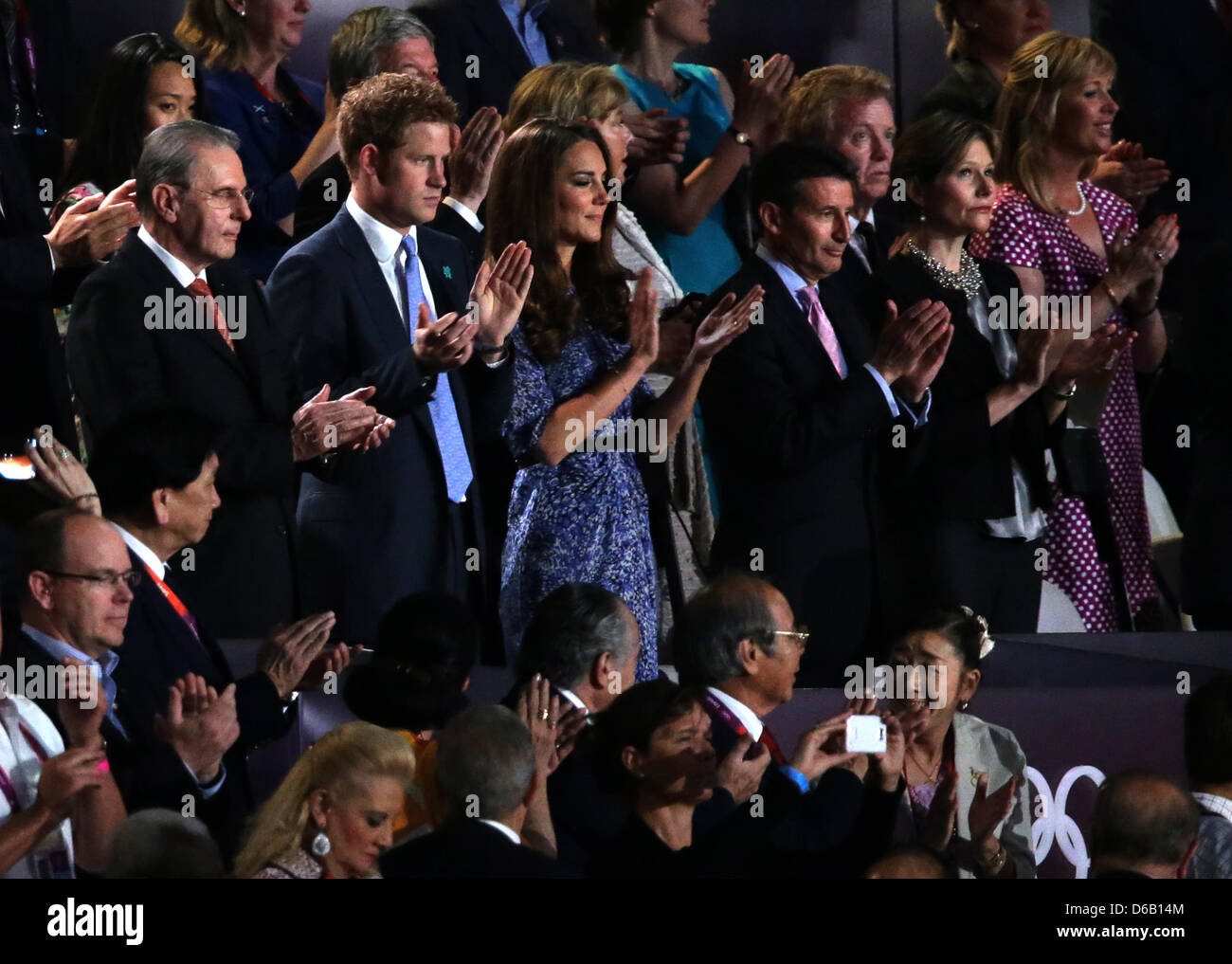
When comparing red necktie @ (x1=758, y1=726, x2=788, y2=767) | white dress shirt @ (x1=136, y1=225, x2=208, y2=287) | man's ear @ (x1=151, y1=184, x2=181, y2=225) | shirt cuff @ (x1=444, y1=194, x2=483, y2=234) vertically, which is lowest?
red necktie @ (x1=758, y1=726, x2=788, y2=767)

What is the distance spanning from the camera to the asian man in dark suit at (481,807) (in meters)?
3.44

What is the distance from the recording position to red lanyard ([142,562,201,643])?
13.0 feet

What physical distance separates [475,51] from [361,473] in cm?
145

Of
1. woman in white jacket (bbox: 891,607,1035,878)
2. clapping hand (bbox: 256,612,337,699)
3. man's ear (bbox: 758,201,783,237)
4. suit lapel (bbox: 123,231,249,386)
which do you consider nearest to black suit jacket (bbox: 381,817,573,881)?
clapping hand (bbox: 256,612,337,699)

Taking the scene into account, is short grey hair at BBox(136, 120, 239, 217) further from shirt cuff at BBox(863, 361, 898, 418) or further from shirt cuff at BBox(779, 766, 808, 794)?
shirt cuff at BBox(779, 766, 808, 794)

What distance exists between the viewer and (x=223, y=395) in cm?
443

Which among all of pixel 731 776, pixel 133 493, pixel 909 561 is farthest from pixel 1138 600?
→ pixel 133 493

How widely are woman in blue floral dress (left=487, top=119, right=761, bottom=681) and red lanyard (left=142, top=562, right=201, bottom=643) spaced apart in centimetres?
94

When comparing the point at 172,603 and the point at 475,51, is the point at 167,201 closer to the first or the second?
the point at 172,603

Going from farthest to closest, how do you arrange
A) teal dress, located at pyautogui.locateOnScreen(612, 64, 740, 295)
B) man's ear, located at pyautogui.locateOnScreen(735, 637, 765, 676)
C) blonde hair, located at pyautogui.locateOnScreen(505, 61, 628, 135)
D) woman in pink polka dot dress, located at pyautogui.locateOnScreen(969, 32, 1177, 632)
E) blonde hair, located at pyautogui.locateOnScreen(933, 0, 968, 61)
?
blonde hair, located at pyautogui.locateOnScreen(933, 0, 968, 61), teal dress, located at pyautogui.locateOnScreen(612, 64, 740, 295), woman in pink polka dot dress, located at pyautogui.locateOnScreen(969, 32, 1177, 632), blonde hair, located at pyautogui.locateOnScreen(505, 61, 628, 135), man's ear, located at pyautogui.locateOnScreen(735, 637, 765, 676)

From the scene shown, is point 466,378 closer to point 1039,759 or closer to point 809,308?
point 809,308

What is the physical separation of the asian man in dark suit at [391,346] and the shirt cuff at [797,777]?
102cm

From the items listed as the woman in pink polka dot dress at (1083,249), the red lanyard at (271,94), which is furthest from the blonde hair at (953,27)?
the red lanyard at (271,94)

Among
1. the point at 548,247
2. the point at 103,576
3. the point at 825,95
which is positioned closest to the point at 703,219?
A: the point at 825,95
